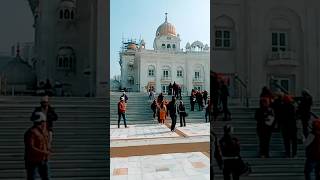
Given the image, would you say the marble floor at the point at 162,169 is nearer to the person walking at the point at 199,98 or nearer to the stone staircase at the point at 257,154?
the stone staircase at the point at 257,154

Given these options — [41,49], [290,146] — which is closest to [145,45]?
[41,49]

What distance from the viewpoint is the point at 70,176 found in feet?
5.40

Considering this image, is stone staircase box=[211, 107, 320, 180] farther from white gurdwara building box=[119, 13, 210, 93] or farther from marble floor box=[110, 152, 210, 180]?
white gurdwara building box=[119, 13, 210, 93]

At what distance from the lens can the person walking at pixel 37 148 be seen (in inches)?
62.4

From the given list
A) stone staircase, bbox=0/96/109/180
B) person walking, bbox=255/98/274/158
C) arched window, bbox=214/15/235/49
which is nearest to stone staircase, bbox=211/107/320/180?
person walking, bbox=255/98/274/158

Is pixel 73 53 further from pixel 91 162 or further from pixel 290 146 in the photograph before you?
pixel 290 146

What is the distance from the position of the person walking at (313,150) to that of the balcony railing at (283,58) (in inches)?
13.5

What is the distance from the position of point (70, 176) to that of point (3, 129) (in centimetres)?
41

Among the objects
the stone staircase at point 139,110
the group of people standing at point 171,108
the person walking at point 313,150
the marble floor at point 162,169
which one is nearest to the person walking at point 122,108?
the stone staircase at point 139,110

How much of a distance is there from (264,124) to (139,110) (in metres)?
0.72

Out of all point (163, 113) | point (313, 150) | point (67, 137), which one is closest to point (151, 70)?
point (163, 113)

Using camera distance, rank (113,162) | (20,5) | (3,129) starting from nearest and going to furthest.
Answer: (3,129)
(20,5)
(113,162)

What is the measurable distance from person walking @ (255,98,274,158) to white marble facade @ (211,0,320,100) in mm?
76

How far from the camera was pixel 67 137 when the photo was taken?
65.7 inches
